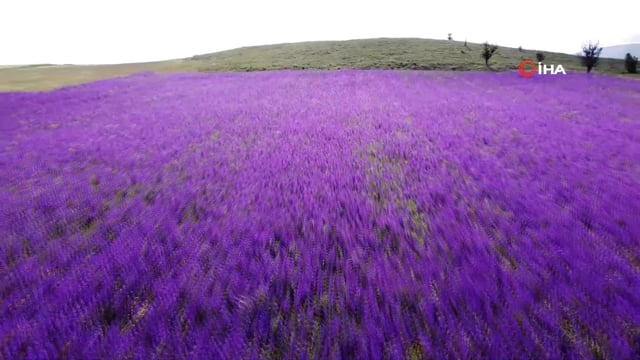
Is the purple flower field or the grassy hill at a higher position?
the grassy hill

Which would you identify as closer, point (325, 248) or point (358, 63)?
point (325, 248)

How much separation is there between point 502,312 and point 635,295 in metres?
0.94

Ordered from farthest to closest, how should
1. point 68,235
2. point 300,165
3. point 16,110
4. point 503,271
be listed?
point 16,110, point 300,165, point 68,235, point 503,271

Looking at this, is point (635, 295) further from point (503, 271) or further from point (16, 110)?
point (16, 110)

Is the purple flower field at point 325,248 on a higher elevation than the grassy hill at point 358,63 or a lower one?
lower

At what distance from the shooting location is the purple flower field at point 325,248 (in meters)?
1.75

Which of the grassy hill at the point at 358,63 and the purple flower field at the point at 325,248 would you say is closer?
the purple flower field at the point at 325,248

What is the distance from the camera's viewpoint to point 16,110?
13.3m

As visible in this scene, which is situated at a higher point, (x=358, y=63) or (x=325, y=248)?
(x=358, y=63)

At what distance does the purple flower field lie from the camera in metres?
1.75

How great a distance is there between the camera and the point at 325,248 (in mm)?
2779

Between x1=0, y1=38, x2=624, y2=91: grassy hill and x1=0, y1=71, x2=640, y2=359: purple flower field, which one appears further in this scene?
x1=0, y1=38, x2=624, y2=91: grassy hill

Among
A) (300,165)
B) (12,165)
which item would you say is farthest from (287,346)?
(12,165)

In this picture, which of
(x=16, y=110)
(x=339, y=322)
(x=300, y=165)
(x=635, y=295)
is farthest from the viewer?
(x=16, y=110)
